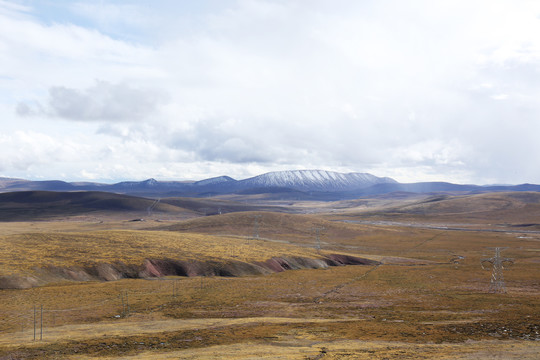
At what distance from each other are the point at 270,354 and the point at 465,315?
26594mm

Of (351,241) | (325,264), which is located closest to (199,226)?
(351,241)

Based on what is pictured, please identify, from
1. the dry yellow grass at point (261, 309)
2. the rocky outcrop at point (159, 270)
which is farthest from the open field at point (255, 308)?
the rocky outcrop at point (159, 270)

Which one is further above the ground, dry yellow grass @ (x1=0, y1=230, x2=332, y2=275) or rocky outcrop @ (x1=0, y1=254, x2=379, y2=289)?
dry yellow grass @ (x1=0, y1=230, x2=332, y2=275)

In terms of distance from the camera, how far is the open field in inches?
1208

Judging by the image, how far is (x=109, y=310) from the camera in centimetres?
4600

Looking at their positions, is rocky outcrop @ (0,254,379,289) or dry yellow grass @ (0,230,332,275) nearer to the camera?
rocky outcrop @ (0,254,379,289)

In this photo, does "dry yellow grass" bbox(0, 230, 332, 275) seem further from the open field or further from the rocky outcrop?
the rocky outcrop

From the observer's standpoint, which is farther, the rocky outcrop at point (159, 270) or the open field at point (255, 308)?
the rocky outcrop at point (159, 270)

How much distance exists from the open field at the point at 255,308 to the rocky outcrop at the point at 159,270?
1.41 metres

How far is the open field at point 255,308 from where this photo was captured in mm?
30672

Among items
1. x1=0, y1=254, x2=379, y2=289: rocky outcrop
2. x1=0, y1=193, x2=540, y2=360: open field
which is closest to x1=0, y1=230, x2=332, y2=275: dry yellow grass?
x1=0, y1=193, x2=540, y2=360: open field

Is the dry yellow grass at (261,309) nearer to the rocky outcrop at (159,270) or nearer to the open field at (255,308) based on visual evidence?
the open field at (255,308)

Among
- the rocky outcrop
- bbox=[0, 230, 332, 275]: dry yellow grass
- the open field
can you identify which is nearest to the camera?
the open field

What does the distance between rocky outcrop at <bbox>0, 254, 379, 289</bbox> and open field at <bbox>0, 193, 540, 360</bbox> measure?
1.41 m
